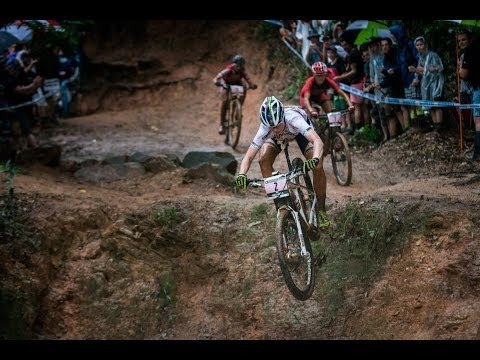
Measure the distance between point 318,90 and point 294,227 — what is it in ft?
11.7

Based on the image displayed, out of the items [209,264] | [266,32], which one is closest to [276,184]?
[209,264]

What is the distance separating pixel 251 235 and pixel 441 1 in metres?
3.56

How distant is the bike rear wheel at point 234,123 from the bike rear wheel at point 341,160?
2975 mm

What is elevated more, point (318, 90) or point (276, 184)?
point (318, 90)

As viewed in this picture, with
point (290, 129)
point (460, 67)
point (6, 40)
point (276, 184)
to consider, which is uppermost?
point (6, 40)

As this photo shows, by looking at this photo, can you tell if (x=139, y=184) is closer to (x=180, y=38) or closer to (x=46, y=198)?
(x=46, y=198)

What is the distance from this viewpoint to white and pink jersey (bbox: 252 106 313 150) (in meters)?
7.64

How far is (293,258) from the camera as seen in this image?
7.22 m

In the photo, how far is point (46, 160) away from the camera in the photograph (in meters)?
11.6

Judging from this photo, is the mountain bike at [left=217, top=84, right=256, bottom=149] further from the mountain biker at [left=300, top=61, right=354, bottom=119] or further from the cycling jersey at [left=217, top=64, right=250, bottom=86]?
the mountain biker at [left=300, top=61, right=354, bottom=119]

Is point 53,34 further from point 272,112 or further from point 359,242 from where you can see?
point 359,242

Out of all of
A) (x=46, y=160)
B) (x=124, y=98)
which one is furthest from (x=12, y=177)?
(x=124, y=98)

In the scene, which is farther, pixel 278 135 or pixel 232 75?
pixel 232 75

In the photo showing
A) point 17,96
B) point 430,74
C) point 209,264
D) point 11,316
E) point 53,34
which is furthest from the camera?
point 53,34
